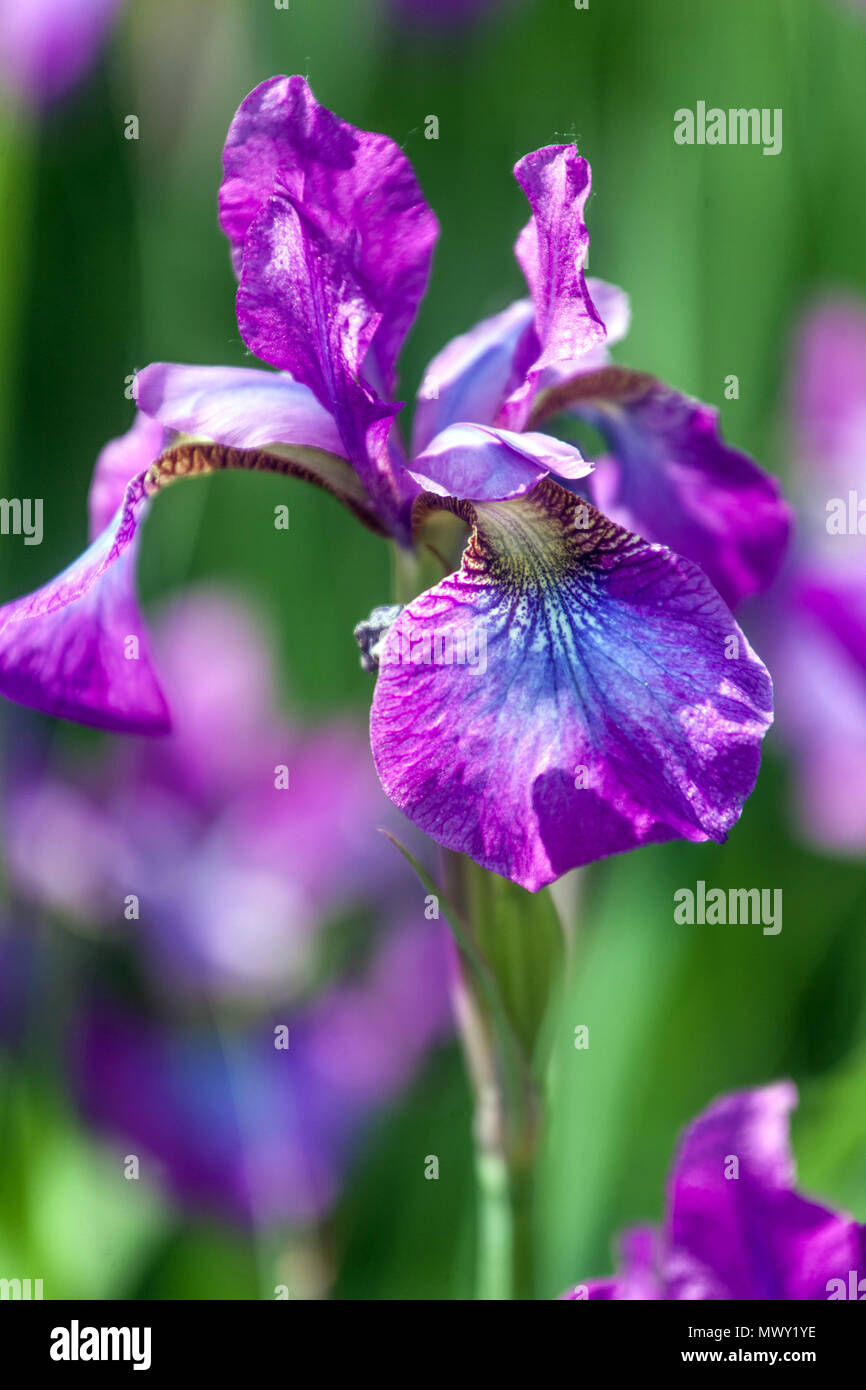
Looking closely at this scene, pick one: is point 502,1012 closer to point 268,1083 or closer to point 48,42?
point 268,1083

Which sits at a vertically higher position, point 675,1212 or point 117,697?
point 117,697

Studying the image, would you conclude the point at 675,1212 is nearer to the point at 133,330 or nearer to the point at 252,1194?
the point at 252,1194

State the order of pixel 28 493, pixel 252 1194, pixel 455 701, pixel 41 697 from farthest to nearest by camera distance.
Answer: pixel 28 493
pixel 252 1194
pixel 41 697
pixel 455 701

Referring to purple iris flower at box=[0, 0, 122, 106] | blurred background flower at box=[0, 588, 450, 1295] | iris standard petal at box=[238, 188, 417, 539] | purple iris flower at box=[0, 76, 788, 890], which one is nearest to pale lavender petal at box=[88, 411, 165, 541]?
purple iris flower at box=[0, 76, 788, 890]

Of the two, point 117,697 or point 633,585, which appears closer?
point 633,585

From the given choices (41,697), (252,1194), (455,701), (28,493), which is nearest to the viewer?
(455,701)

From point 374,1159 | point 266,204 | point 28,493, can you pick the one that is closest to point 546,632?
point 266,204

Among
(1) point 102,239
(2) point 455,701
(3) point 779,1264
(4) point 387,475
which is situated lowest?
(3) point 779,1264

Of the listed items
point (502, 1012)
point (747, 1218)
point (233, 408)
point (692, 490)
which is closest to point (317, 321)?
point (233, 408)

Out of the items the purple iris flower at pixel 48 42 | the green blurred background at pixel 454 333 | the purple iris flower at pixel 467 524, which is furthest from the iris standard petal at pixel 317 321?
the purple iris flower at pixel 48 42
